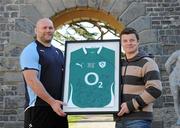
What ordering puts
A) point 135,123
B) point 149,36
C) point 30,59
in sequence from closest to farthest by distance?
point 135,123
point 30,59
point 149,36

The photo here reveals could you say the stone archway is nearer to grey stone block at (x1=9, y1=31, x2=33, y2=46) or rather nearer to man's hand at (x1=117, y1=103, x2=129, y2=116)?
grey stone block at (x1=9, y1=31, x2=33, y2=46)

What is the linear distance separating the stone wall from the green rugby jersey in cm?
520

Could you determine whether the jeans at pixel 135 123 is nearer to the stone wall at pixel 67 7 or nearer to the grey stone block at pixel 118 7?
the stone wall at pixel 67 7

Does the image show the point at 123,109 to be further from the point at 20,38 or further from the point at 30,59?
the point at 20,38

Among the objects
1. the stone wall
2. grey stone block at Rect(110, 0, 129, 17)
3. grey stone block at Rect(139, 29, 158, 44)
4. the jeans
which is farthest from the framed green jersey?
grey stone block at Rect(110, 0, 129, 17)

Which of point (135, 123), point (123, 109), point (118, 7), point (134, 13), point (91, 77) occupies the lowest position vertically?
point (135, 123)

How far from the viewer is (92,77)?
13.4 ft

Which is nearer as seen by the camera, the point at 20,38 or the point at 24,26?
the point at 20,38

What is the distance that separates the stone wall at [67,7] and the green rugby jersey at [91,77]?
5.20m

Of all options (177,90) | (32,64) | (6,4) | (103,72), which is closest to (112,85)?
(103,72)

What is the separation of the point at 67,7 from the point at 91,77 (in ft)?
19.3

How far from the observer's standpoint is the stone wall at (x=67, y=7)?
9.27m

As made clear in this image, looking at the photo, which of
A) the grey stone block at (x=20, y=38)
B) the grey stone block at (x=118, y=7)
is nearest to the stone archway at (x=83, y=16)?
the grey stone block at (x=118, y=7)

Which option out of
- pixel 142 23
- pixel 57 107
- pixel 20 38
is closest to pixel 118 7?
pixel 142 23
